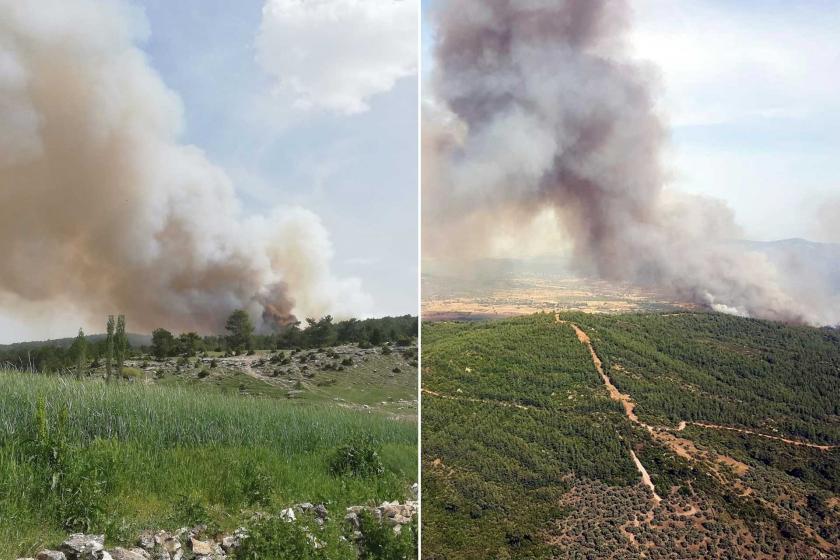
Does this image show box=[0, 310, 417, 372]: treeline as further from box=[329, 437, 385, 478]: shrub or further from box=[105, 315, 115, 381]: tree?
box=[329, 437, 385, 478]: shrub

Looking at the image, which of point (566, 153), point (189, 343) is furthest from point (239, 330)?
point (566, 153)

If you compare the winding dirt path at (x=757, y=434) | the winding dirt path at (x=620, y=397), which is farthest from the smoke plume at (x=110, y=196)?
the winding dirt path at (x=757, y=434)

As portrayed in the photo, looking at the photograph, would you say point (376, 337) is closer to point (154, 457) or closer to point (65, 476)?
point (154, 457)

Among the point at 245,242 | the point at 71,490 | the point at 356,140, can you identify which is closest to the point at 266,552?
the point at 71,490

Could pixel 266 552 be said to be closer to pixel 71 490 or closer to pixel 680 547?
pixel 71 490

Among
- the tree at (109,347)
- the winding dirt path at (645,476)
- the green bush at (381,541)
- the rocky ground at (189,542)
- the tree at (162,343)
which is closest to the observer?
the rocky ground at (189,542)

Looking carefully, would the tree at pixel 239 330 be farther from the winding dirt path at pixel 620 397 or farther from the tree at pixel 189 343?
the winding dirt path at pixel 620 397

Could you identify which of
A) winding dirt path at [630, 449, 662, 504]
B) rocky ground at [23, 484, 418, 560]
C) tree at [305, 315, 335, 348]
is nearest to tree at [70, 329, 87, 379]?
rocky ground at [23, 484, 418, 560]
